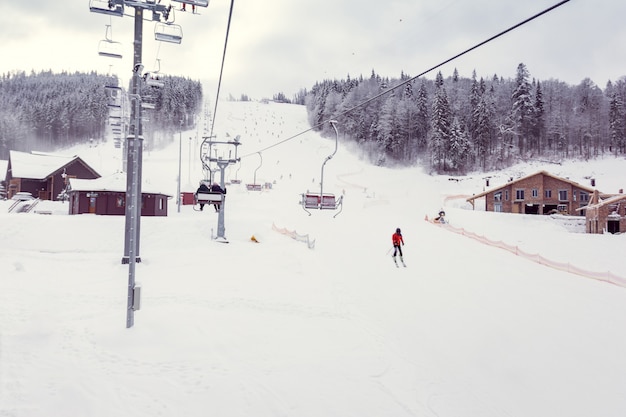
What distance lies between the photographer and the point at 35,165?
5059cm

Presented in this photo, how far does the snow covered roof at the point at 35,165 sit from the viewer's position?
159 feet

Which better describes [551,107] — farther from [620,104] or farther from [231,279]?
[231,279]

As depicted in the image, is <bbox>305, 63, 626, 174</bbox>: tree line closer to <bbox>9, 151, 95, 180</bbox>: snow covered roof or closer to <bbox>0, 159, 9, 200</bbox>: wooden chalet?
<bbox>9, 151, 95, 180</bbox>: snow covered roof

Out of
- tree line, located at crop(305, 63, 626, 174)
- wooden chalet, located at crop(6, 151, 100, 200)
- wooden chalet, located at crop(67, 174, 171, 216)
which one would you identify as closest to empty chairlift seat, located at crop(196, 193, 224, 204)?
wooden chalet, located at crop(67, 174, 171, 216)

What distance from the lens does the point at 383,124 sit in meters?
93.8

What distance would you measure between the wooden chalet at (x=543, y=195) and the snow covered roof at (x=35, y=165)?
5623 cm

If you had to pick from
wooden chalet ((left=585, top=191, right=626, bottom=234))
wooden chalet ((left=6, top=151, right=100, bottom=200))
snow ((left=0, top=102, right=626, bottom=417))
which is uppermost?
wooden chalet ((left=6, top=151, right=100, bottom=200))

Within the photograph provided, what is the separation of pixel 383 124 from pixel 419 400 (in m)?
91.0

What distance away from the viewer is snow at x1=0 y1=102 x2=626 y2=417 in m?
6.91

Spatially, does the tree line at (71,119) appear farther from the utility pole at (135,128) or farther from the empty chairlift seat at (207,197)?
the utility pole at (135,128)

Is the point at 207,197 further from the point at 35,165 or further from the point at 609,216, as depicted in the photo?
the point at 35,165

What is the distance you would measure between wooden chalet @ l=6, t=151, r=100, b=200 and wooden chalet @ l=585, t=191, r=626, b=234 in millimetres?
59835

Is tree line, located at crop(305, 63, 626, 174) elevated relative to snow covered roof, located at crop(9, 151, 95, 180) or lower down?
Answer: elevated

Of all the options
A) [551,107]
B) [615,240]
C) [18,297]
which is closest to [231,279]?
[18,297]
